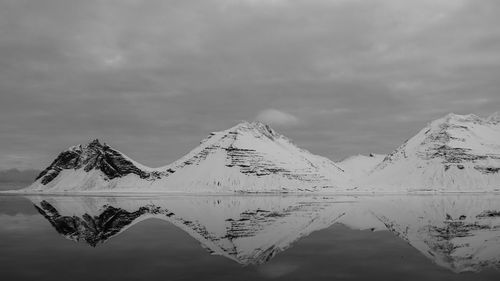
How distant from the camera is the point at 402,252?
128 ft

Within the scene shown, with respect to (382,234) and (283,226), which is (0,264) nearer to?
(283,226)

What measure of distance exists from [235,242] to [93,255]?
1542cm

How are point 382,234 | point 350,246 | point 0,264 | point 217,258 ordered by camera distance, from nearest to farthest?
point 0,264
point 217,258
point 350,246
point 382,234

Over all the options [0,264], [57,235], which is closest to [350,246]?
[0,264]

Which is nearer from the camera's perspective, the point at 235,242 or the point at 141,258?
the point at 141,258

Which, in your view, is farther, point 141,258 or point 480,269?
point 141,258

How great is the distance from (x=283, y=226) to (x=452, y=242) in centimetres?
2402

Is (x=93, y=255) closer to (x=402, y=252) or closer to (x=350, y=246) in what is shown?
(x=350, y=246)

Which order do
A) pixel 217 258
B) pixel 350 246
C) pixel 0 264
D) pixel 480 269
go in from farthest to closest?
1. pixel 350 246
2. pixel 217 258
3. pixel 0 264
4. pixel 480 269

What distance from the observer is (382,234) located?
173 ft

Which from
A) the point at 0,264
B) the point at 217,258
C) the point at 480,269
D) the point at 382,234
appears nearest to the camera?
the point at 480,269

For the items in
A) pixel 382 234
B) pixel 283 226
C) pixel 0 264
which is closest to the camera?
pixel 0 264

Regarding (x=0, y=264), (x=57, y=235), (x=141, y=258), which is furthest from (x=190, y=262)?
(x=57, y=235)

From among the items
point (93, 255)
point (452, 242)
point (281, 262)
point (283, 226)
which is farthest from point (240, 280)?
point (283, 226)
